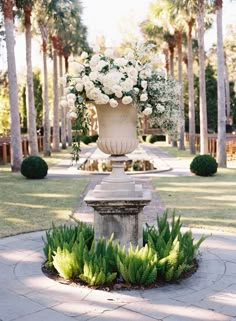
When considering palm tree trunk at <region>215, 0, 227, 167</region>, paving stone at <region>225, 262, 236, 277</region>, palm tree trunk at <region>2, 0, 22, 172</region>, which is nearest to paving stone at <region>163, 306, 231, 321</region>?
paving stone at <region>225, 262, 236, 277</region>

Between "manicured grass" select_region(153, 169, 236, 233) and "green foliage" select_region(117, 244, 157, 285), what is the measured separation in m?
3.52

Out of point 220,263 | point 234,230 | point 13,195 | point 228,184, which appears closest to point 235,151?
point 228,184

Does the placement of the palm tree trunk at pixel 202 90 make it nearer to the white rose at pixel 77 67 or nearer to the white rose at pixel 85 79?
the white rose at pixel 77 67

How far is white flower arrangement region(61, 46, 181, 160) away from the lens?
17.6 feet

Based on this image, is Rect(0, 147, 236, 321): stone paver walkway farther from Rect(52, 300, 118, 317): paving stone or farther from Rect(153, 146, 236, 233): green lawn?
Rect(153, 146, 236, 233): green lawn

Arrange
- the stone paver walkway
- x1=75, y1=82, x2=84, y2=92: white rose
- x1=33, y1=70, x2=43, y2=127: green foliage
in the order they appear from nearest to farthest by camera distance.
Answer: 1. the stone paver walkway
2. x1=75, y1=82, x2=84, y2=92: white rose
3. x1=33, y1=70, x2=43, y2=127: green foliage

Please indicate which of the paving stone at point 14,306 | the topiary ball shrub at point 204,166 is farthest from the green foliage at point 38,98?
the paving stone at point 14,306

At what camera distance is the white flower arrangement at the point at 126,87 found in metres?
5.36

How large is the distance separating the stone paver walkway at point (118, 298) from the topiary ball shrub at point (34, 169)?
1090 centimetres

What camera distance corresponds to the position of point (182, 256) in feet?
16.8

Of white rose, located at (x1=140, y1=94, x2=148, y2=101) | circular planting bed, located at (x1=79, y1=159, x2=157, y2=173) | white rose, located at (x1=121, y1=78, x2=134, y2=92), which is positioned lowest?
circular planting bed, located at (x1=79, y1=159, x2=157, y2=173)

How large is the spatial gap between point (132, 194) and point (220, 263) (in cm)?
155

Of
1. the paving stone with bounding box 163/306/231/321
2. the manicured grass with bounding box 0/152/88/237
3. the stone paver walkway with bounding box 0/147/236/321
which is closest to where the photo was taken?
the paving stone with bounding box 163/306/231/321

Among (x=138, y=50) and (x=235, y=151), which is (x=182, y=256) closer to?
(x=138, y=50)
